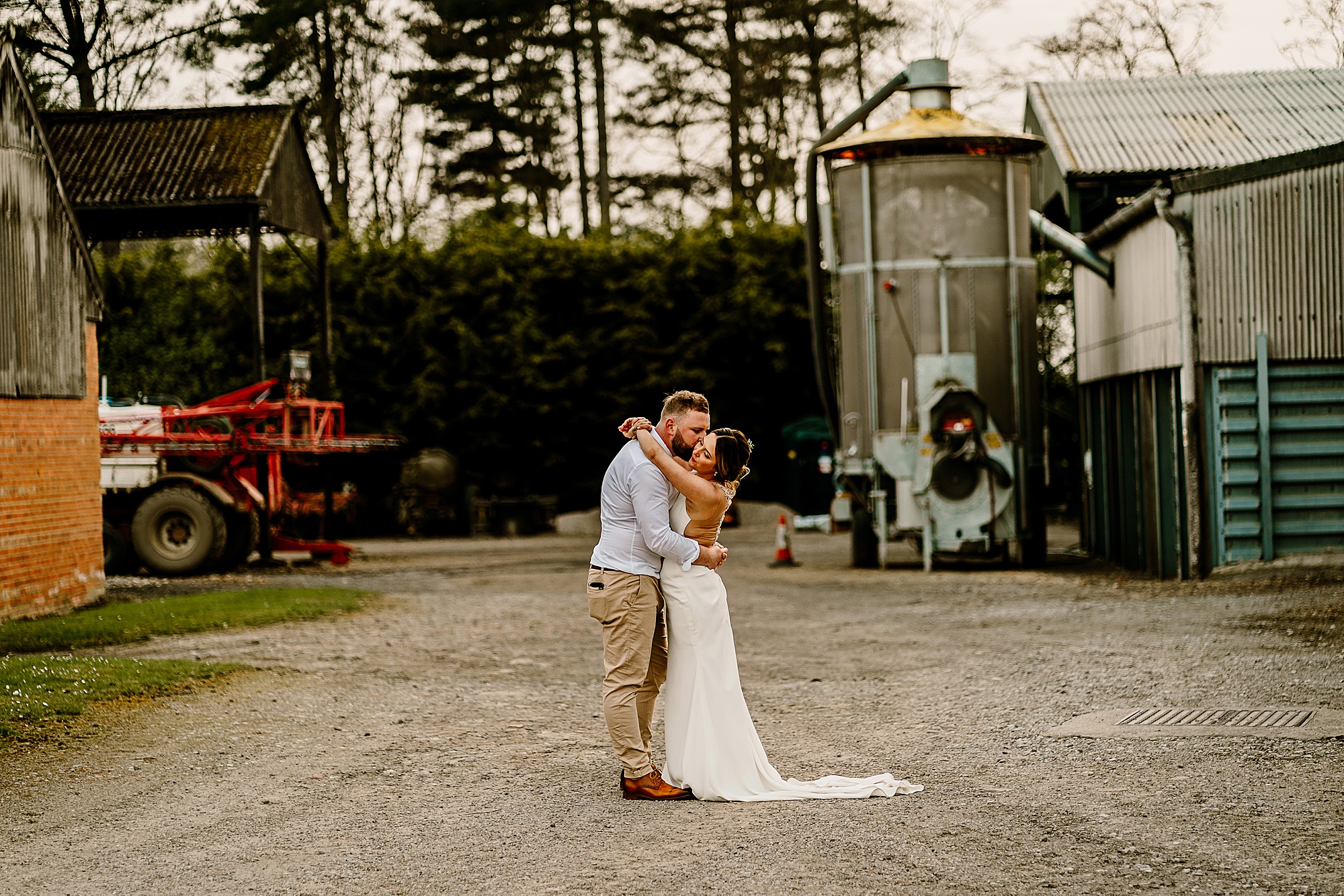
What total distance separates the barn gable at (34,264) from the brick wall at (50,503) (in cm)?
28

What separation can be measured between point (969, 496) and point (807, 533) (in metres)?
8.85

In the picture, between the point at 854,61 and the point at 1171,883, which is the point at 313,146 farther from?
the point at 1171,883

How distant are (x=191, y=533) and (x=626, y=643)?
46.8ft

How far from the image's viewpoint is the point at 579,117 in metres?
37.9

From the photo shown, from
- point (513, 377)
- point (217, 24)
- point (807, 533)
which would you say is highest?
point (217, 24)

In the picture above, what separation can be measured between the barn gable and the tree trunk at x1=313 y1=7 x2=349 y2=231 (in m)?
20.3

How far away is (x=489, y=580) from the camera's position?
63.4ft

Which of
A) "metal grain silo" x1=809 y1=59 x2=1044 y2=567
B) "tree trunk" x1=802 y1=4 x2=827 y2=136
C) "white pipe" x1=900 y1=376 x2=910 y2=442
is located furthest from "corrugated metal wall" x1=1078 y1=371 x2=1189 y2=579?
"tree trunk" x1=802 y1=4 x2=827 y2=136

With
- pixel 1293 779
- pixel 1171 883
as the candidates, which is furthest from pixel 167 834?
pixel 1293 779

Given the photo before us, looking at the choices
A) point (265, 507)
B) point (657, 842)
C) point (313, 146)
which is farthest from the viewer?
point (313, 146)

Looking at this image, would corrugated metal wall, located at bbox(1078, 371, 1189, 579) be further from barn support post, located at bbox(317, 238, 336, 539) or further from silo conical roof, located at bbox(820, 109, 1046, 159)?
barn support post, located at bbox(317, 238, 336, 539)

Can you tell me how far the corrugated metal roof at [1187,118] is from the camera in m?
20.9

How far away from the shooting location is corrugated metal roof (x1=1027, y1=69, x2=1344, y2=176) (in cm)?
2089

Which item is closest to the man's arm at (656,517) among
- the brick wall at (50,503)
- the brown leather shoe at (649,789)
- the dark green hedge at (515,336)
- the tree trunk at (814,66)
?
the brown leather shoe at (649,789)
